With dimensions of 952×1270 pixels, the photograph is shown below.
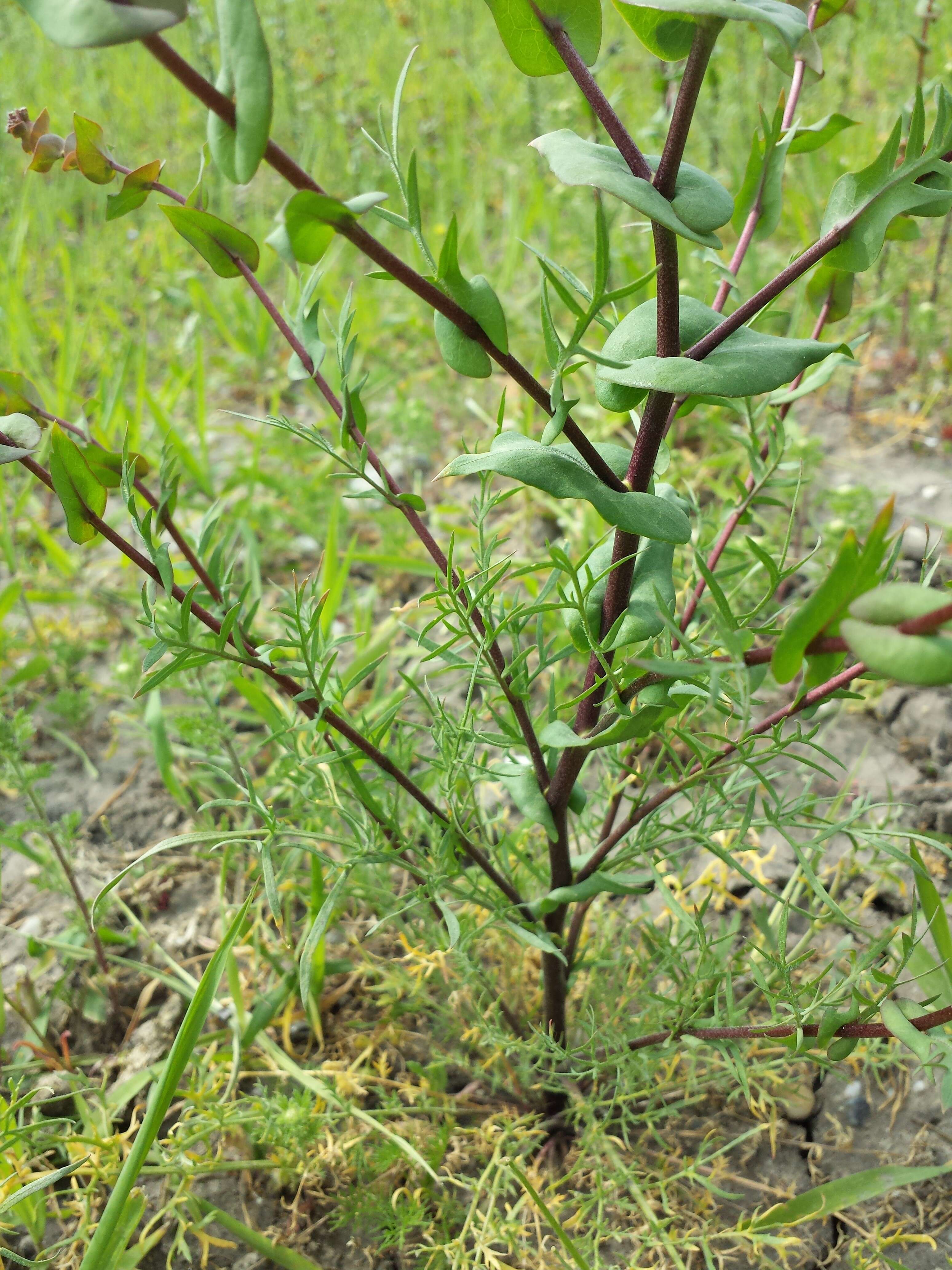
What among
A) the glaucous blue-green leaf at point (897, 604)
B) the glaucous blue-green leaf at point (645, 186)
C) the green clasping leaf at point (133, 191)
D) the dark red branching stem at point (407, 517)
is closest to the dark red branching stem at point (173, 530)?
the dark red branching stem at point (407, 517)

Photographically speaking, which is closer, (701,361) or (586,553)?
(701,361)

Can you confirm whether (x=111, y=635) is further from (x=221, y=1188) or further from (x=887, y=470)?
(x=887, y=470)

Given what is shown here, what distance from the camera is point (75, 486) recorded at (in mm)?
734

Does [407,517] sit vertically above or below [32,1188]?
above

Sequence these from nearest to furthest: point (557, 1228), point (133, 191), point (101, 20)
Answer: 1. point (101, 20)
2. point (133, 191)
3. point (557, 1228)

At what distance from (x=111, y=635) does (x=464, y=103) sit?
260 cm

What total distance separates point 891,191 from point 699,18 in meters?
0.18

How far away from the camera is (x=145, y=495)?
854mm

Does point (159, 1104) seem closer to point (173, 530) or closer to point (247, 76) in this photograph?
point (173, 530)

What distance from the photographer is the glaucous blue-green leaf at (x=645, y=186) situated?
21.7 inches

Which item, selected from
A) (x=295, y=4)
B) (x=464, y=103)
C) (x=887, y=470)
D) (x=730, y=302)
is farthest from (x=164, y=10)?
(x=295, y=4)

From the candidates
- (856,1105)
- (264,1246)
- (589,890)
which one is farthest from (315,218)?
(856,1105)

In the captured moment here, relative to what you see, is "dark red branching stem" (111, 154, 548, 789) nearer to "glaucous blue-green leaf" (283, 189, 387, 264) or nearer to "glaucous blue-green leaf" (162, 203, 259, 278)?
"glaucous blue-green leaf" (162, 203, 259, 278)

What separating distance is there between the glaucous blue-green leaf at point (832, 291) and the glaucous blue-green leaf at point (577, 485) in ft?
1.14
